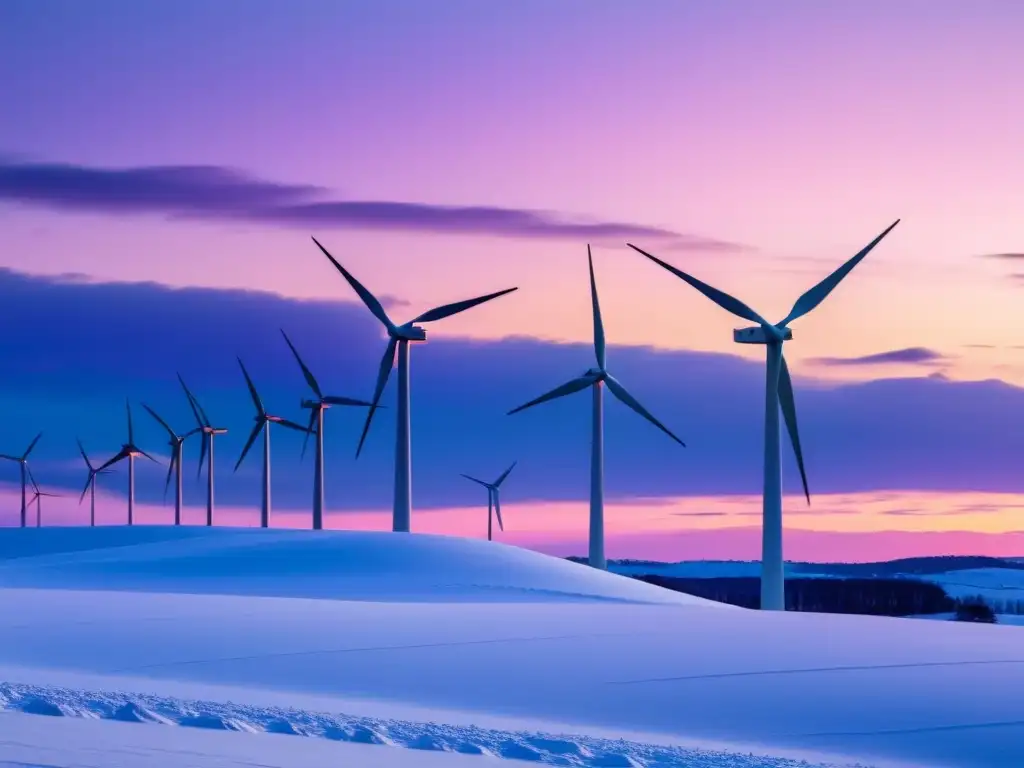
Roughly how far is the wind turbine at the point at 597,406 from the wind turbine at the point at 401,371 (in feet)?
18.9

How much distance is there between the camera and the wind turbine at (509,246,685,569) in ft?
259

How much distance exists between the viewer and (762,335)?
6378 cm

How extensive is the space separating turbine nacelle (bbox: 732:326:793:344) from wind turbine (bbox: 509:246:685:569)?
11.6 m

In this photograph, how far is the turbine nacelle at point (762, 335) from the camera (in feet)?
208

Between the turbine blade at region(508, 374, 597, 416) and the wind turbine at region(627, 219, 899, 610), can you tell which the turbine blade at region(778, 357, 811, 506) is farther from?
the turbine blade at region(508, 374, 597, 416)

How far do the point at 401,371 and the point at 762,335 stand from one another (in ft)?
64.7

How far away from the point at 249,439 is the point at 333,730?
8096 centimetres

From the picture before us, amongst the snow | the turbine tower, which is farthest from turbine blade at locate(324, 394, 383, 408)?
the snow

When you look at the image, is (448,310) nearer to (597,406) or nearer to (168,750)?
(597,406)

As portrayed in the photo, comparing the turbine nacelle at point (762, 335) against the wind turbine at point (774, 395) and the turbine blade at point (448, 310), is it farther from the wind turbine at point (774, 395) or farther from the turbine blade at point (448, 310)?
the turbine blade at point (448, 310)

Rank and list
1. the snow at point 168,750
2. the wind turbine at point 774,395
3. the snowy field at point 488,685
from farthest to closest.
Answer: the wind turbine at point 774,395, the snowy field at point 488,685, the snow at point 168,750

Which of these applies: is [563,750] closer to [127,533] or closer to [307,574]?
[307,574]

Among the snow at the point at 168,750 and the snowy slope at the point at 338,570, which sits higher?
the snow at the point at 168,750

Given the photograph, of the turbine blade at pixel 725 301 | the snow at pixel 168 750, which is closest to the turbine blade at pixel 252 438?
the turbine blade at pixel 725 301
